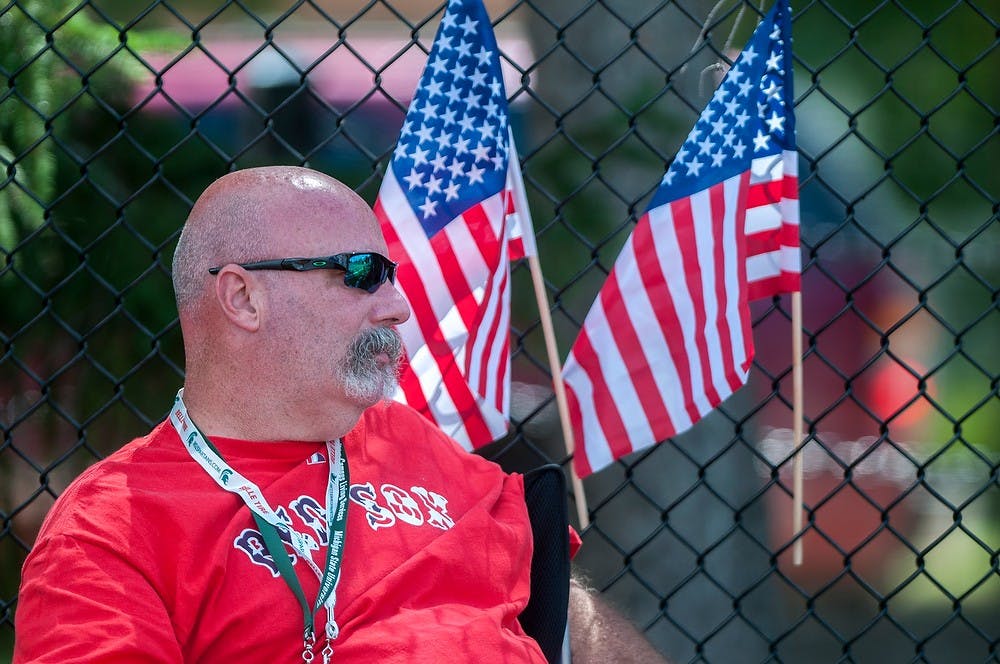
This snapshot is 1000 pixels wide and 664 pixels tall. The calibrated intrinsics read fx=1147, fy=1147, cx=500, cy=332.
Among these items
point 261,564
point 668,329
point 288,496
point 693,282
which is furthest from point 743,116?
point 261,564

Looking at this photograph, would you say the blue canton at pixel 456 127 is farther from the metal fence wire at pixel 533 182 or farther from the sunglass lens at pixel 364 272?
the sunglass lens at pixel 364 272

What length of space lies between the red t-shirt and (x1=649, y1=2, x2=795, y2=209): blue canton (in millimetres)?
891

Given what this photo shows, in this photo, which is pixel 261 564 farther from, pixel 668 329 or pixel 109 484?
pixel 668 329

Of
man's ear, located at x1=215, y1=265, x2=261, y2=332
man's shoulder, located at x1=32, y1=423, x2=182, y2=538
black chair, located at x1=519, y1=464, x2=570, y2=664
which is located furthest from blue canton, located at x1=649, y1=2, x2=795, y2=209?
man's shoulder, located at x1=32, y1=423, x2=182, y2=538

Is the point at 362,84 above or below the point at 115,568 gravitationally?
above

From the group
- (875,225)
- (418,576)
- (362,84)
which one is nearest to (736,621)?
(418,576)

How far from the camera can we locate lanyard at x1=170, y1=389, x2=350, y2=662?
1968mm

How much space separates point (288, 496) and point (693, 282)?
1099 mm

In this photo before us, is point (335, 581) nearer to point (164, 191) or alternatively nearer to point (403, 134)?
point (403, 134)

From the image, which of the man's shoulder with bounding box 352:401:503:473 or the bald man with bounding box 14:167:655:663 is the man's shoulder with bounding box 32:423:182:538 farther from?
the man's shoulder with bounding box 352:401:503:473

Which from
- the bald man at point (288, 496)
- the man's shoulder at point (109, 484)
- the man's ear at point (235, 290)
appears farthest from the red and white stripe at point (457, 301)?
the man's shoulder at point (109, 484)

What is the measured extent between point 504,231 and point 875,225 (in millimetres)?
5279

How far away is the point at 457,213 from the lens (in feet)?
8.66

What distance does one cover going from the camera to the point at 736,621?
12.7 feet
